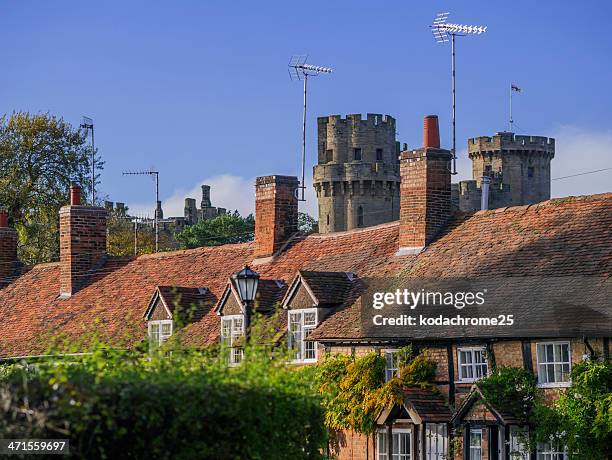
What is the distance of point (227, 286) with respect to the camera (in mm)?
39781

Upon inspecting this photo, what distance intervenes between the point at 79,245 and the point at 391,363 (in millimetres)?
18605

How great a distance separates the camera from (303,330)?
3703 centimetres

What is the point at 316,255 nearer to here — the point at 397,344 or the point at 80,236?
the point at 397,344

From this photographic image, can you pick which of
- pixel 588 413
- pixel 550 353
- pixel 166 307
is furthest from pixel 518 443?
pixel 166 307

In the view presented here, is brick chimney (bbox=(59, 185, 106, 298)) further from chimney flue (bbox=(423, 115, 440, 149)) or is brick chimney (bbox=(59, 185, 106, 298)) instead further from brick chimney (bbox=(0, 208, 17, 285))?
chimney flue (bbox=(423, 115, 440, 149))

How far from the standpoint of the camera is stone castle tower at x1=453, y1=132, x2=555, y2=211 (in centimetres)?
12619

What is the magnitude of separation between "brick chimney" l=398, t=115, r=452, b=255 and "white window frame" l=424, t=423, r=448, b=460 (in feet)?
20.2

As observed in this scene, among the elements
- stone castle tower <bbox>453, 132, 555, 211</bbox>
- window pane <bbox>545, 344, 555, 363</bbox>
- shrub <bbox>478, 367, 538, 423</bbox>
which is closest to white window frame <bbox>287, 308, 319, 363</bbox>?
shrub <bbox>478, 367, 538, 423</bbox>

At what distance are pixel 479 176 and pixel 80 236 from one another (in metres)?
79.8

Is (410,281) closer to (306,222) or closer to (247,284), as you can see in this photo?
(247,284)

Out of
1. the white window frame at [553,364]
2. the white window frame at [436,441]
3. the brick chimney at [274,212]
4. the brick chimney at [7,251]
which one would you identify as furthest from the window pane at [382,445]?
the brick chimney at [7,251]

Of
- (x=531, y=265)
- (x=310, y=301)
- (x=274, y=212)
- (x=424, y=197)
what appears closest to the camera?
(x=531, y=265)

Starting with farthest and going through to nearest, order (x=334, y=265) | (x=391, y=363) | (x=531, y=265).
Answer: (x=334, y=265), (x=391, y=363), (x=531, y=265)

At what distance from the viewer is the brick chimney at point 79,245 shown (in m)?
49.9
